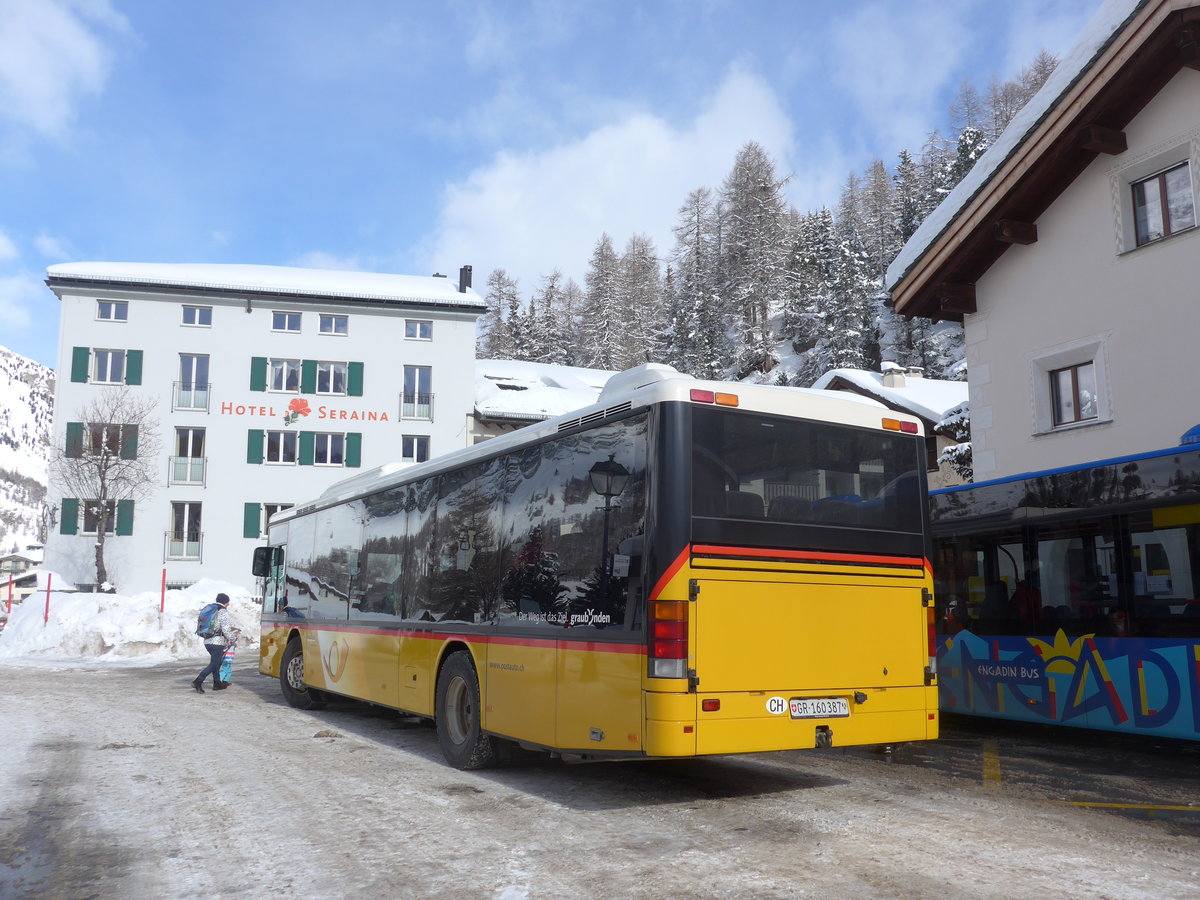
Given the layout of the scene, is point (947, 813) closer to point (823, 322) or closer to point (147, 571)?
point (147, 571)

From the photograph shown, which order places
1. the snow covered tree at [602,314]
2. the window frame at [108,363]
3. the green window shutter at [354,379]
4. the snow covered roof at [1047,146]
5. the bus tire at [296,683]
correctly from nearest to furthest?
the bus tire at [296,683]
the snow covered roof at [1047,146]
the window frame at [108,363]
the green window shutter at [354,379]
the snow covered tree at [602,314]

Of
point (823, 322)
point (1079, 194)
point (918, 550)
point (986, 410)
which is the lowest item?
point (918, 550)

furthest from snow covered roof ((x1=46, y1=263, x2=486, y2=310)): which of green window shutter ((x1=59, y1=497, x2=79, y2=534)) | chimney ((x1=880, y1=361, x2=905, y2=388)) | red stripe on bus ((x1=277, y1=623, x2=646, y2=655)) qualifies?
red stripe on bus ((x1=277, y1=623, x2=646, y2=655))

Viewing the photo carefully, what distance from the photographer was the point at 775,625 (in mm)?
7207

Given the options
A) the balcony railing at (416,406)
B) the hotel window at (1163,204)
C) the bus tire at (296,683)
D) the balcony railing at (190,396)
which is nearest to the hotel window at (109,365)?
the balcony railing at (190,396)

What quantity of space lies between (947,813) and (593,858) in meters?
2.70

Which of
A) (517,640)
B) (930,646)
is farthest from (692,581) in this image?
(930,646)

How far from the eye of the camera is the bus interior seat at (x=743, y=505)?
7125 mm

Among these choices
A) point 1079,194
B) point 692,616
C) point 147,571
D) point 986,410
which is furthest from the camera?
point 147,571

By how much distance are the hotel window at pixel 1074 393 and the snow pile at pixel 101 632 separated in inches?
728

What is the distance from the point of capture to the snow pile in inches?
993

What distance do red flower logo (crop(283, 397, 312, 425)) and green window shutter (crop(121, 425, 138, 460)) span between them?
20.1 ft

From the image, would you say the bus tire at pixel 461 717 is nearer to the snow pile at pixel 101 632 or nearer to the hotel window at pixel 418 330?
the snow pile at pixel 101 632

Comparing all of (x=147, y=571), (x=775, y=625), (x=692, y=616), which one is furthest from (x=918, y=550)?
(x=147, y=571)
